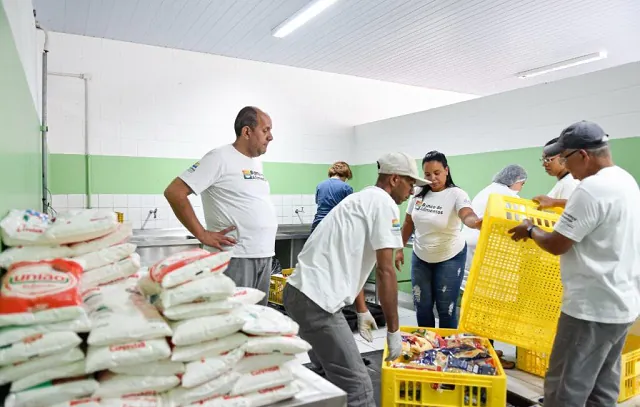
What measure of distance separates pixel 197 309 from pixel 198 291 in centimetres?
4

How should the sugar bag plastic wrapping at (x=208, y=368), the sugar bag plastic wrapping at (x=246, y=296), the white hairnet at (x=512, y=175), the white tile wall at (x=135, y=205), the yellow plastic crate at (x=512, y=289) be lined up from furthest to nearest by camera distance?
the white tile wall at (x=135, y=205)
the white hairnet at (x=512, y=175)
the yellow plastic crate at (x=512, y=289)
the sugar bag plastic wrapping at (x=246, y=296)
the sugar bag plastic wrapping at (x=208, y=368)

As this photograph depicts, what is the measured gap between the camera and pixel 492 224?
216 centimetres

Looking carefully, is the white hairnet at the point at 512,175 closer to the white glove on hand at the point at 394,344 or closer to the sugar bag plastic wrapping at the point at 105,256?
the white glove on hand at the point at 394,344

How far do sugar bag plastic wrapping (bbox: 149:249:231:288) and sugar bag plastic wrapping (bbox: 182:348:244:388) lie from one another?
7.2 inches

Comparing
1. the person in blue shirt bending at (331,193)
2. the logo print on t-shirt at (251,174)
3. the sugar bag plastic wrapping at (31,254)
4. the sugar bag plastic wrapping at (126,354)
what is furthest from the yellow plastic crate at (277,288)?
the sugar bag plastic wrapping at (126,354)

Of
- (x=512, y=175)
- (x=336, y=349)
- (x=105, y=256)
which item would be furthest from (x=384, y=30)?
(x=105, y=256)

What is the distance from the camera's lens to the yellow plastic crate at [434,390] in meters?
1.88

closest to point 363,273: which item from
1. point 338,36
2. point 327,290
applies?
point 327,290

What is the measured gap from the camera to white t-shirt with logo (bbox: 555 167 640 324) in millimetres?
1840

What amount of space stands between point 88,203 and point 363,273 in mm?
3803

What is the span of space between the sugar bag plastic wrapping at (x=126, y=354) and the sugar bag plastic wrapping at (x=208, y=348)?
1.2 inches

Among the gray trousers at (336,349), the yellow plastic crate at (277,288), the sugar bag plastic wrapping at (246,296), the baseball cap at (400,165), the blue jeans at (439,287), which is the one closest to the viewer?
the sugar bag plastic wrapping at (246,296)

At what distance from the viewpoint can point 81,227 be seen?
3.56 ft

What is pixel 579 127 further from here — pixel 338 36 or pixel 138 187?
pixel 138 187
